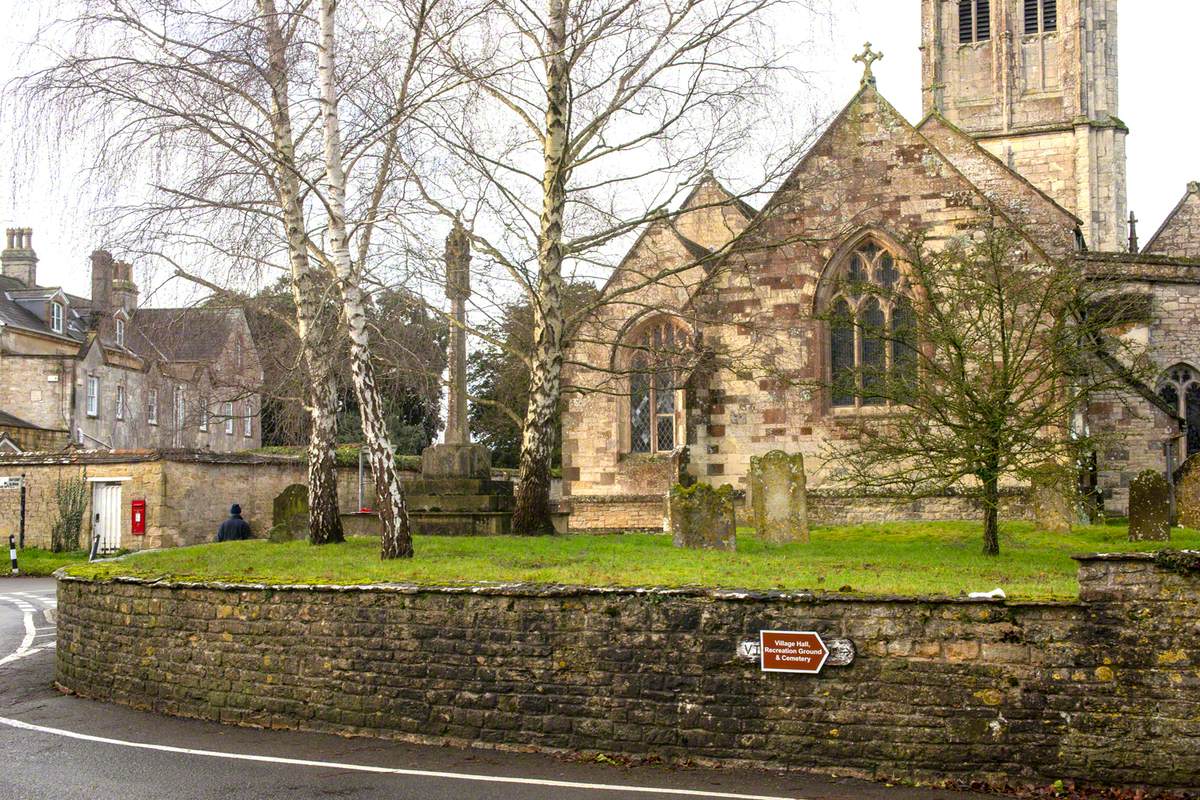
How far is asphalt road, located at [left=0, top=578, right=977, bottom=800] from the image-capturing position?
962 centimetres

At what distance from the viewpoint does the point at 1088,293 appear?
18781 mm

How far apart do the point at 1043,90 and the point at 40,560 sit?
136 ft

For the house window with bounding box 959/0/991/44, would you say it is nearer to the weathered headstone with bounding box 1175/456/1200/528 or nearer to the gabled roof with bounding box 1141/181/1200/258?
the gabled roof with bounding box 1141/181/1200/258

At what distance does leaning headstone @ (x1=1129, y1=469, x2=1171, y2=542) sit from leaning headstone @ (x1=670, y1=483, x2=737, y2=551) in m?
6.22

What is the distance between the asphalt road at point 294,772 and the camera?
962 cm

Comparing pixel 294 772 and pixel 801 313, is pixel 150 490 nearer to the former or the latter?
pixel 801 313

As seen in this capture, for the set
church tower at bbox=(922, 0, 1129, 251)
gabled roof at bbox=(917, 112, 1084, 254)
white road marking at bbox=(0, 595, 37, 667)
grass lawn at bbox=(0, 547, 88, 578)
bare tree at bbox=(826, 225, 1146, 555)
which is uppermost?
church tower at bbox=(922, 0, 1129, 251)

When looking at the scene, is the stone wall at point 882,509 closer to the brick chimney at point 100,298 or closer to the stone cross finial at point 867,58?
the stone cross finial at point 867,58

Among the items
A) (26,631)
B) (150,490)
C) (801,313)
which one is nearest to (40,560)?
(150,490)

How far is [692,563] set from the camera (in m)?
14.0

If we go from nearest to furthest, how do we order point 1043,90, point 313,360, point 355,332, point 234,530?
point 355,332, point 313,360, point 234,530, point 1043,90

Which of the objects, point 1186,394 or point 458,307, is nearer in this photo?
point 458,307

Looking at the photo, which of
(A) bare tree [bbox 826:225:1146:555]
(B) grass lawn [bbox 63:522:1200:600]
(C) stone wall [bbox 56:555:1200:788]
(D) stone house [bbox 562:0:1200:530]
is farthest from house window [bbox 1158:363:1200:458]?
(C) stone wall [bbox 56:555:1200:788]

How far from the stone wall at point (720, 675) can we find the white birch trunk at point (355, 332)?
281cm
